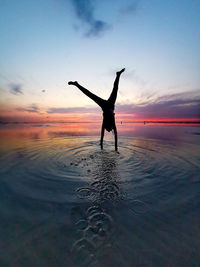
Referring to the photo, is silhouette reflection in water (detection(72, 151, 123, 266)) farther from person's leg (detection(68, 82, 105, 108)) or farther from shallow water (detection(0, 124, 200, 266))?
person's leg (detection(68, 82, 105, 108))

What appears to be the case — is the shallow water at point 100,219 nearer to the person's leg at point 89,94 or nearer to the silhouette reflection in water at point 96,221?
the silhouette reflection in water at point 96,221

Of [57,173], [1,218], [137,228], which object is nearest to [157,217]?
[137,228]

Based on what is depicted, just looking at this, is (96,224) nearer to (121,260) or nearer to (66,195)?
(121,260)

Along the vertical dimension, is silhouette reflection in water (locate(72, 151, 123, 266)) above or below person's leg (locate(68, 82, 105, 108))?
below

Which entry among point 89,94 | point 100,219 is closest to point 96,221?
point 100,219

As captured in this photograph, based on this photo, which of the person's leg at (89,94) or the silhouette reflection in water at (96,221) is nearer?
the silhouette reflection in water at (96,221)

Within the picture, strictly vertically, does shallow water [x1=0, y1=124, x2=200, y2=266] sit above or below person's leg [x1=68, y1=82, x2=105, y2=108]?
below

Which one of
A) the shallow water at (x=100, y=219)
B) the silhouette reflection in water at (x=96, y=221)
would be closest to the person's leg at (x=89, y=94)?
the shallow water at (x=100, y=219)

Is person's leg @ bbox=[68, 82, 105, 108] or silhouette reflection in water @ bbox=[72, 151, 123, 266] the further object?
person's leg @ bbox=[68, 82, 105, 108]

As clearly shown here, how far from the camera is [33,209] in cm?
238

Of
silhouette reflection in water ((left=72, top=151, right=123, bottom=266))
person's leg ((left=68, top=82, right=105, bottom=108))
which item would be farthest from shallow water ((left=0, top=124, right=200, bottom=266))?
person's leg ((left=68, top=82, right=105, bottom=108))

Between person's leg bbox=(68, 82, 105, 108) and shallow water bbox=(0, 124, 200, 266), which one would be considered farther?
person's leg bbox=(68, 82, 105, 108)

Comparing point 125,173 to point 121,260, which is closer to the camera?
point 121,260

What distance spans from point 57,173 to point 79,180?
3.29ft
